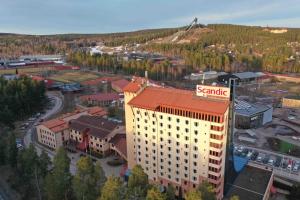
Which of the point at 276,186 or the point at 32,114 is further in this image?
the point at 32,114

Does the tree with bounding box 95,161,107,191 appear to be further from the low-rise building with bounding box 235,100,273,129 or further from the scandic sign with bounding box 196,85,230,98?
the low-rise building with bounding box 235,100,273,129

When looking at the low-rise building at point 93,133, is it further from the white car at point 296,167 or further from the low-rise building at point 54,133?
the white car at point 296,167

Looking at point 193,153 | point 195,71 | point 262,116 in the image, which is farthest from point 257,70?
point 193,153

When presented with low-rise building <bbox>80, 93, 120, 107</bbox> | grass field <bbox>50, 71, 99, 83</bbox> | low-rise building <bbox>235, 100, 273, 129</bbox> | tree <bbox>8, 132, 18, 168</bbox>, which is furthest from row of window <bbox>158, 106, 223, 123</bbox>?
grass field <bbox>50, 71, 99, 83</bbox>

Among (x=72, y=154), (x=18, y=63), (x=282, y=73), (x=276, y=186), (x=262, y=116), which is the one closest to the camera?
(x=276, y=186)

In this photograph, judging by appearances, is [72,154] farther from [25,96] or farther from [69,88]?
[69,88]
